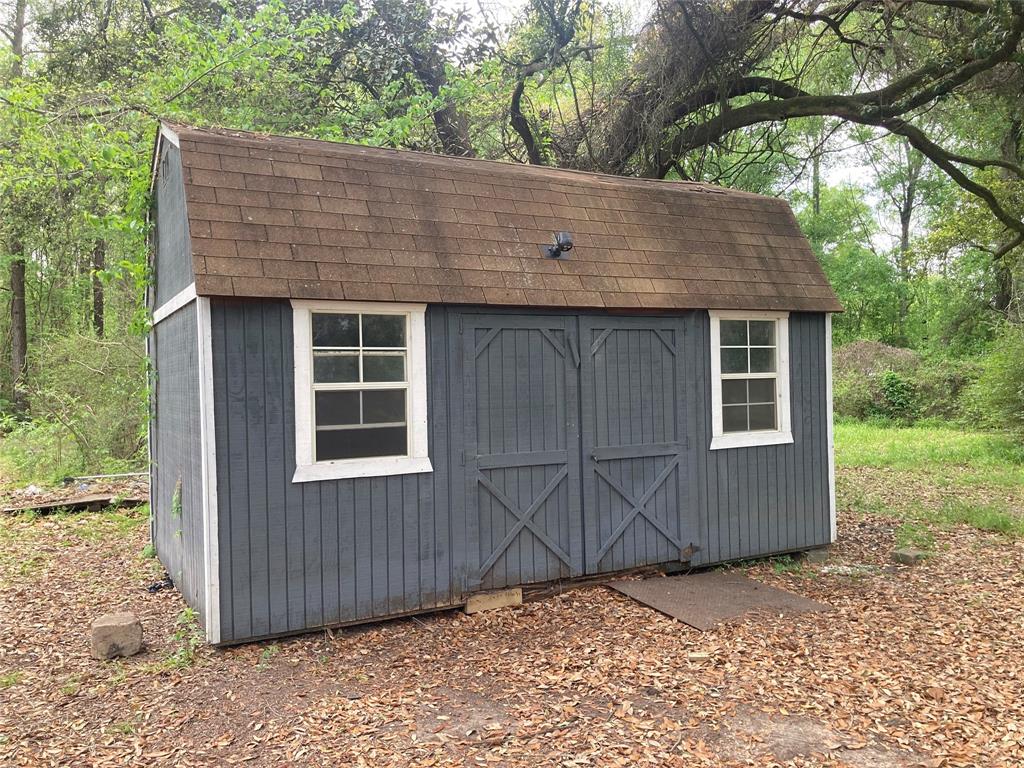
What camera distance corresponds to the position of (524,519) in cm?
595

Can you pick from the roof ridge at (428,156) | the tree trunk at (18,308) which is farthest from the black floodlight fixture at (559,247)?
the tree trunk at (18,308)

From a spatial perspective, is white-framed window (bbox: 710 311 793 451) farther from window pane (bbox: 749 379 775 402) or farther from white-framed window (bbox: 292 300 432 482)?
white-framed window (bbox: 292 300 432 482)

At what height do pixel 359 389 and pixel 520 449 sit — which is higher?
pixel 359 389

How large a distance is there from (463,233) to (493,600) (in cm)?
305

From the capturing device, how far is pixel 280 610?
16.5 ft

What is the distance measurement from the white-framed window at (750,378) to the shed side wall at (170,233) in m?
4.69

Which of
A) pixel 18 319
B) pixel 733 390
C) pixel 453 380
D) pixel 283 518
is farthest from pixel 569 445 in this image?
pixel 18 319

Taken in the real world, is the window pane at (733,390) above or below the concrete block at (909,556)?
above

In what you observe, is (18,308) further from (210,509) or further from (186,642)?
(210,509)

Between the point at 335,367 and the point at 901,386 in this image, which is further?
the point at 901,386

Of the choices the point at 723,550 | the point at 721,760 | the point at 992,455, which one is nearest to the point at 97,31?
the point at 723,550

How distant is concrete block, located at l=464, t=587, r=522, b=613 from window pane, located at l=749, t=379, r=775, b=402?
10.3ft

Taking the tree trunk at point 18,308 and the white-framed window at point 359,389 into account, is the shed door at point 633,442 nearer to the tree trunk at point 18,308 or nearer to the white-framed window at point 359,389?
the white-framed window at point 359,389

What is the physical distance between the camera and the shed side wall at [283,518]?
16.0 ft
